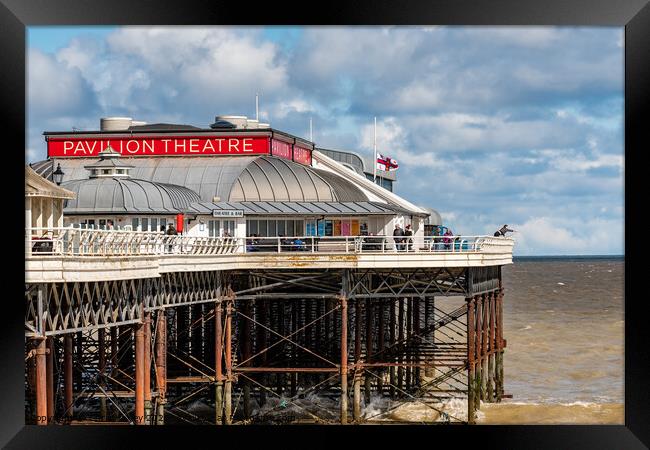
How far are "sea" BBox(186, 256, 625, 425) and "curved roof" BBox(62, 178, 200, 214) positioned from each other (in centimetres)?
759

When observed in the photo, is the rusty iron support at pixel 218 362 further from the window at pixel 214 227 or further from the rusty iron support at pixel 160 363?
the window at pixel 214 227

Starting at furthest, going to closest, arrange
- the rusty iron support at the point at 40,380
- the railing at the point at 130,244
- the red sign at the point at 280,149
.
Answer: the red sign at the point at 280,149 < the railing at the point at 130,244 < the rusty iron support at the point at 40,380

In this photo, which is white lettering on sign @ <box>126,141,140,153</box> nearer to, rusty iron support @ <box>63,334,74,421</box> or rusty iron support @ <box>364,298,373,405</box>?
rusty iron support @ <box>364,298,373,405</box>

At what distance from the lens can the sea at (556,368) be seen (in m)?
51.3

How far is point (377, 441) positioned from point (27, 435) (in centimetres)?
558

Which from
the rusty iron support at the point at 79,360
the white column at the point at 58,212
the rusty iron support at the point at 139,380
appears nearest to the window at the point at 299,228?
the rusty iron support at the point at 79,360

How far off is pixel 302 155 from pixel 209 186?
11.2 meters

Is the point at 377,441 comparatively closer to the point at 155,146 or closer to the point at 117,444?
the point at 117,444

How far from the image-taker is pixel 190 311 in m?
48.8

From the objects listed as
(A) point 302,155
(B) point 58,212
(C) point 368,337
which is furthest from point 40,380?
(A) point 302,155

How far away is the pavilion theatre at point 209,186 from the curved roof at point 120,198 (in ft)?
0.12

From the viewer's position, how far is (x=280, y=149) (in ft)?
200
